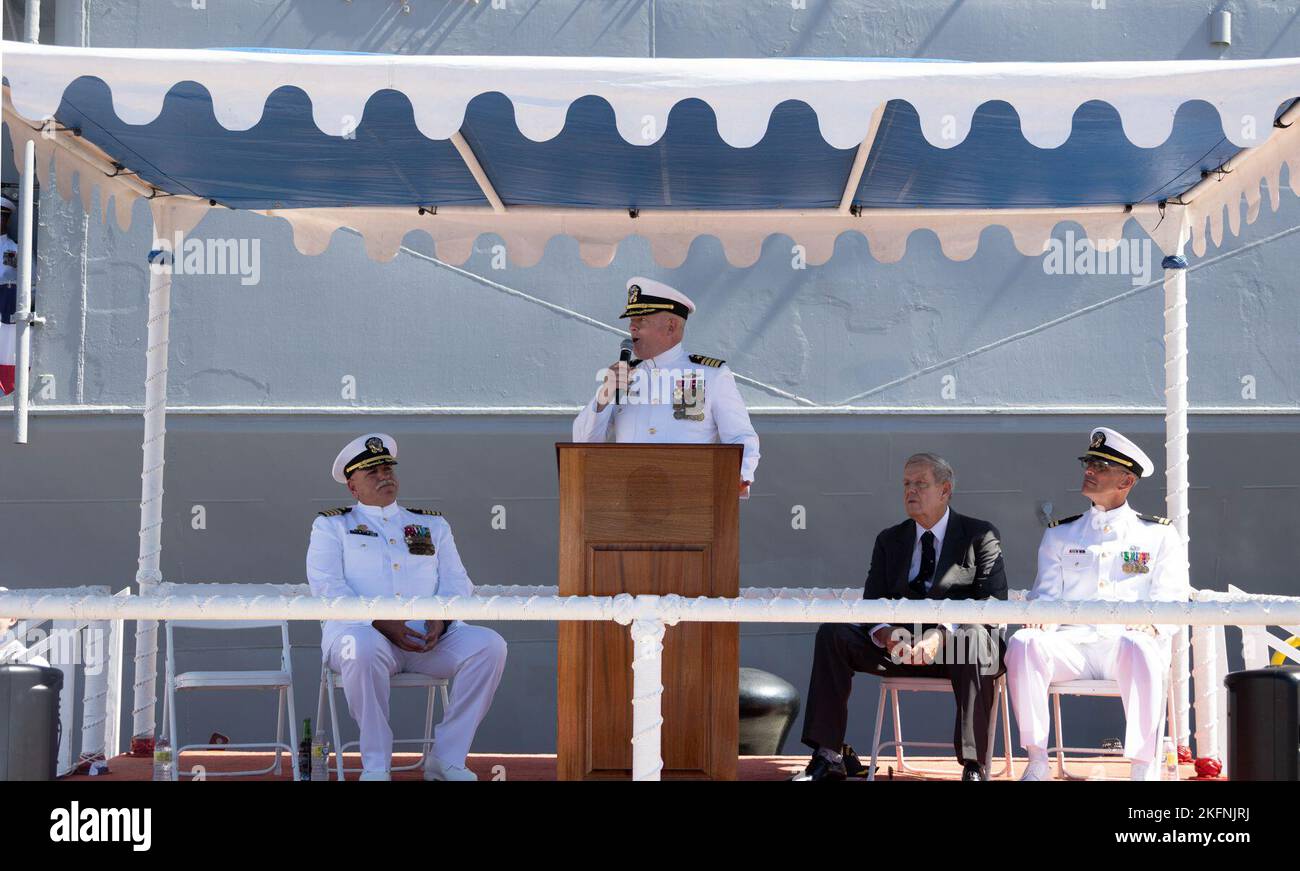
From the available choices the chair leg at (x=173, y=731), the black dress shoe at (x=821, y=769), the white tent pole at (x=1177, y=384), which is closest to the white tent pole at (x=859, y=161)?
the white tent pole at (x=1177, y=384)

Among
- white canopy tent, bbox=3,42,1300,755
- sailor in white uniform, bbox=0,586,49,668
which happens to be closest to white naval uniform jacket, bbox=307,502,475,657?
white canopy tent, bbox=3,42,1300,755

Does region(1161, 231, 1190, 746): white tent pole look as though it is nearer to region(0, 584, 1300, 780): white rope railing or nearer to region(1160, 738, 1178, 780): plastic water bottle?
region(1160, 738, 1178, 780): plastic water bottle

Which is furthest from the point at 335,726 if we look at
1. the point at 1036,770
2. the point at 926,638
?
the point at 1036,770

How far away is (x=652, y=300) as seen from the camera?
18.9 ft

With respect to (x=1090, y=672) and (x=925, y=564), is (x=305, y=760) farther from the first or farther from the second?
(x=1090, y=672)

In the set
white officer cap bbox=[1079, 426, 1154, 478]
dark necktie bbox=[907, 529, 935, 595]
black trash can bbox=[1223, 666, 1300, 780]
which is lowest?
black trash can bbox=[1223, 666, 1300, 780]

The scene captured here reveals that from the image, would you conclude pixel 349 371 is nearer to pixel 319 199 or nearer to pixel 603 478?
pixel 319 199

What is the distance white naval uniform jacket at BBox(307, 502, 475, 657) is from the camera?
6.06 m

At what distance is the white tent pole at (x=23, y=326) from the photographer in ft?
33.0

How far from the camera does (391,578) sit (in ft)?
20.2

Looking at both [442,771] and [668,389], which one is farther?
[668,389]

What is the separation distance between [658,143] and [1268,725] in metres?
3.05
